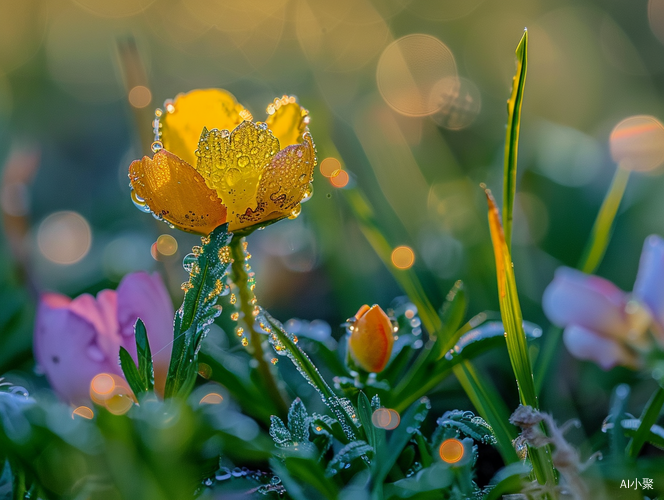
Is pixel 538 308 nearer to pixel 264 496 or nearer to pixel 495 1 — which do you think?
pixel 264 496

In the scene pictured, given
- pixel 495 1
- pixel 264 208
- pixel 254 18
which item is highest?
pixel 254 18

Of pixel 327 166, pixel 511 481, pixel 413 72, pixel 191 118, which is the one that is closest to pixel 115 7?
pixel 413 72

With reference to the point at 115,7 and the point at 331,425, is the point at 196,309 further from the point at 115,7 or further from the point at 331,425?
the point at 115,7

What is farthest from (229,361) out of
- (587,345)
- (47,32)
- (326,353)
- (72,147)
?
(47,32)

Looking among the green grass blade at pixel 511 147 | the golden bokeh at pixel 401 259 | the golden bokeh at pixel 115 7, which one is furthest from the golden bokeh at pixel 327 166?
the golden bokeh at pixel 115 7

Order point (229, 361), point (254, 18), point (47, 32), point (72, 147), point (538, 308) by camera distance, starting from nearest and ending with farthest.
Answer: point (229, 361)
point (538, 308)
point (72, 147)
point (47, 32)
point (254, 18)

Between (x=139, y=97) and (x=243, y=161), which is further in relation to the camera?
(x=139, y=97)

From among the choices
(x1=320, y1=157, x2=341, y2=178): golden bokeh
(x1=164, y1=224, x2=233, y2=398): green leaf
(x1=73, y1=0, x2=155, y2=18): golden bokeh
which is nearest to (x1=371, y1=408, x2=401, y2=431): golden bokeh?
(x1=164, y1=224, x2=233, y2=398): green leaf
